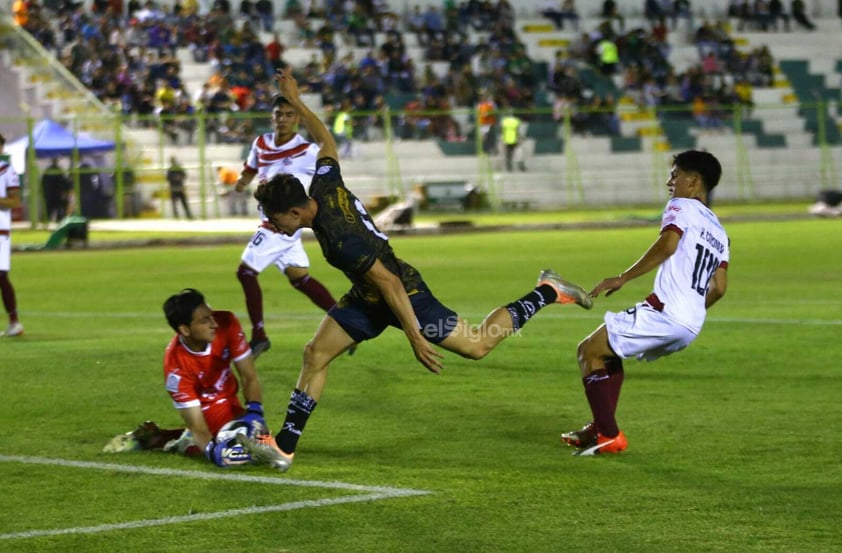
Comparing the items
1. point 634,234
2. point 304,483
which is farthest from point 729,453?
point 634,234

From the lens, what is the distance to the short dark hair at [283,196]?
25.1 feet

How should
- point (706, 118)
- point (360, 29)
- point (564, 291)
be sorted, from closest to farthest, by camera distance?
point (564, 291) < point (706, 118) < point (360, 29)

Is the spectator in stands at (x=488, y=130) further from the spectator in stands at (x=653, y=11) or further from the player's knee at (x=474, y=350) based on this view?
the player's knee at (x=474, y=350)

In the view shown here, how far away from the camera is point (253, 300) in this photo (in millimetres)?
13516

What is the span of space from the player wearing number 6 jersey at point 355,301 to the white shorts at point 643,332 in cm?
59

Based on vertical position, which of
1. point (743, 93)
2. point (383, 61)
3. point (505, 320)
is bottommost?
point (505, 320)

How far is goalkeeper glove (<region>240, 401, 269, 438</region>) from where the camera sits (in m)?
8.38

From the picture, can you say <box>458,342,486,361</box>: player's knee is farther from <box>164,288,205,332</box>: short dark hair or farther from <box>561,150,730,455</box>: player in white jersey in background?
<box>164,288,205,332</box>: short dark hair

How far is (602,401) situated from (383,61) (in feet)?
133

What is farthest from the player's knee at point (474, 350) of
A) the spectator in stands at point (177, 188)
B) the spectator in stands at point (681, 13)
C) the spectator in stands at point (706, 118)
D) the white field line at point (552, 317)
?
the spectator in stands at point (681, 13)

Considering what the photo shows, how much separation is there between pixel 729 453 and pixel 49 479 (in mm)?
3825

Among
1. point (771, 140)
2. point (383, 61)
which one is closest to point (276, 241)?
point (383, 61)

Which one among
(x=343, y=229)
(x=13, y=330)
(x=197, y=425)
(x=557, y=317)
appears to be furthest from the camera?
(x=557, y=317)

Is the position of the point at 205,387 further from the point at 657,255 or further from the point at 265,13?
the point at 265,13
